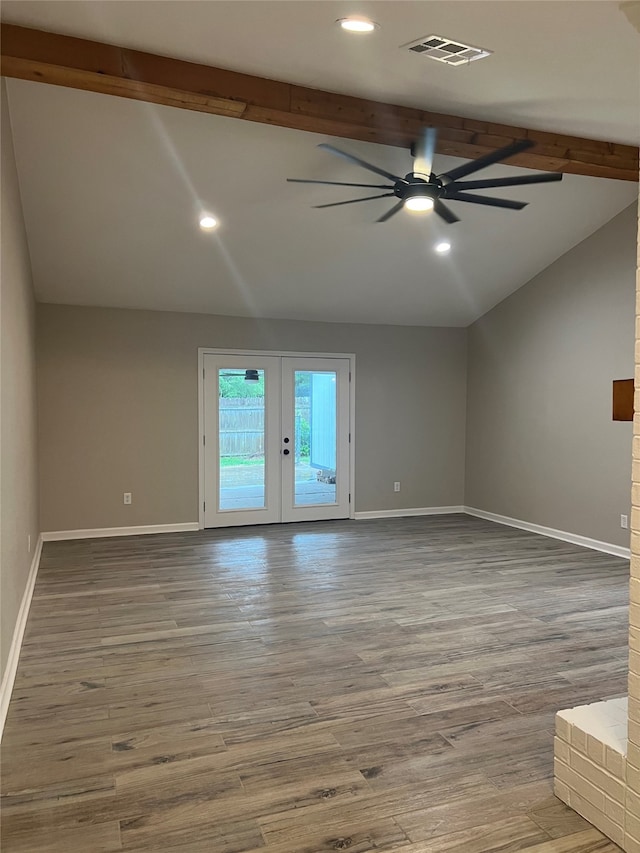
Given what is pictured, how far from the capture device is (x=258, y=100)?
3600 millimetres

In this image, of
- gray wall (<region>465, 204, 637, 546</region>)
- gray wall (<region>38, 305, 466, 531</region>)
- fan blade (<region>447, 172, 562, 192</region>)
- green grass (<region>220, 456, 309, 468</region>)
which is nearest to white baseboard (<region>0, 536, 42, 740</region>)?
gray wall (<region>38, 305, 466, 531</region>)

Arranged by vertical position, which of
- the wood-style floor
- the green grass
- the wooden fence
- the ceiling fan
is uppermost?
the ceiling fan

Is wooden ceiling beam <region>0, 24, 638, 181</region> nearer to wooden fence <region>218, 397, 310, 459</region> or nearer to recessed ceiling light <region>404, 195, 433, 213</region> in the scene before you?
recessed ceiling light <region>404, 195, 433, 213</region>

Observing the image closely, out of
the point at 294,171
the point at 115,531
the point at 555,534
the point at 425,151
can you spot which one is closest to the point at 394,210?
the point at 425,151

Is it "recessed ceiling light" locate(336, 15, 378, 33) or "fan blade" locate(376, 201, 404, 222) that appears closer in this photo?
"recessed ceiling light" locate(336, 15, 378, 33)

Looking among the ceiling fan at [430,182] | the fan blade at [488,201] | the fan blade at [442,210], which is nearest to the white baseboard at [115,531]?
the ceiling fan at [430,182]

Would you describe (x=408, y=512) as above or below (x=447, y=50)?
below

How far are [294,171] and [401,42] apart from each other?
5.80 ft

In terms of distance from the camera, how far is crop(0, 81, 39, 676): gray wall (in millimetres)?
3238

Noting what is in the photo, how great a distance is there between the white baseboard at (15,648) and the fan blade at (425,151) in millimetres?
3695

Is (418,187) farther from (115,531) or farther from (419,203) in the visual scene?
(115,531)

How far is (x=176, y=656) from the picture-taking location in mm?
3592

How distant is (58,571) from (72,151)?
10.9 feet

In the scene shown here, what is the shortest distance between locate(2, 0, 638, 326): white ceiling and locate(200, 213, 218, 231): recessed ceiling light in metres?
0.08
